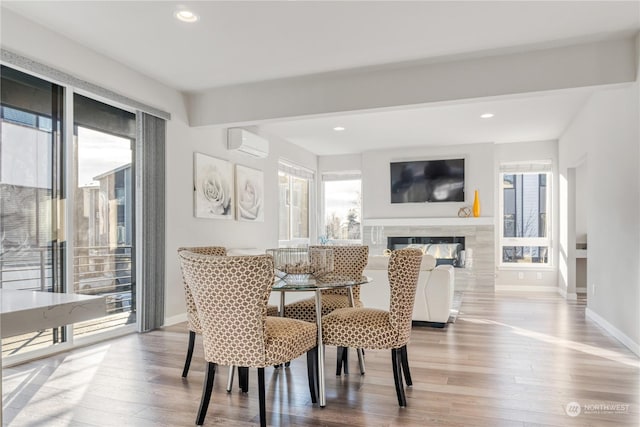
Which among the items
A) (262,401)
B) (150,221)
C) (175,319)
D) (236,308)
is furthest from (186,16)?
(175,319)

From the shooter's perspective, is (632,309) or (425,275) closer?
(632,309)

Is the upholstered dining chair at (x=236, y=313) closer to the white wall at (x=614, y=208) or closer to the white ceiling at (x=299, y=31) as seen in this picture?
the white ceiling at (x=299, y=31)

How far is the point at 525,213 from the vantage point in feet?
27.2

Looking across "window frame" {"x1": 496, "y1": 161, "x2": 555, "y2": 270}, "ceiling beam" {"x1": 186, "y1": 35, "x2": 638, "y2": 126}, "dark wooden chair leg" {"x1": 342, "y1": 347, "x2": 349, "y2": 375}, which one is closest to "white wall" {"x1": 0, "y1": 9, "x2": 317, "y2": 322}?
"ceiling beam" {"x1": 186, "y1": 35, "x2": 638, "y2": 126}

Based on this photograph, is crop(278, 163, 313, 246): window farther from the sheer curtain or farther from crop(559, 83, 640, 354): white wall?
crop(559, 83, 640, 354): white wall

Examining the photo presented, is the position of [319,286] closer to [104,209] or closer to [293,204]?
[104,209]

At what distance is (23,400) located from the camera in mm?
2758

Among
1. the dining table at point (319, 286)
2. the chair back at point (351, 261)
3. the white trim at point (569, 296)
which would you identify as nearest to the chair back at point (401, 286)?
the dining table at point (319, 286)

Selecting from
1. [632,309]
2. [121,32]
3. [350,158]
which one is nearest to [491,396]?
[632,309]

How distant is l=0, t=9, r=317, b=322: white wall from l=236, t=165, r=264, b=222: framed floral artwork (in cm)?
12

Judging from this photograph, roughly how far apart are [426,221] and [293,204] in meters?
2.49

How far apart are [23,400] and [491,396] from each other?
2.85 meters

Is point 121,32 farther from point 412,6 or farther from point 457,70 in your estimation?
point 457,70

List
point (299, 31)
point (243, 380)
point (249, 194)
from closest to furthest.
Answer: point (243, 380)
point (299, 31)
point (249, 194)
